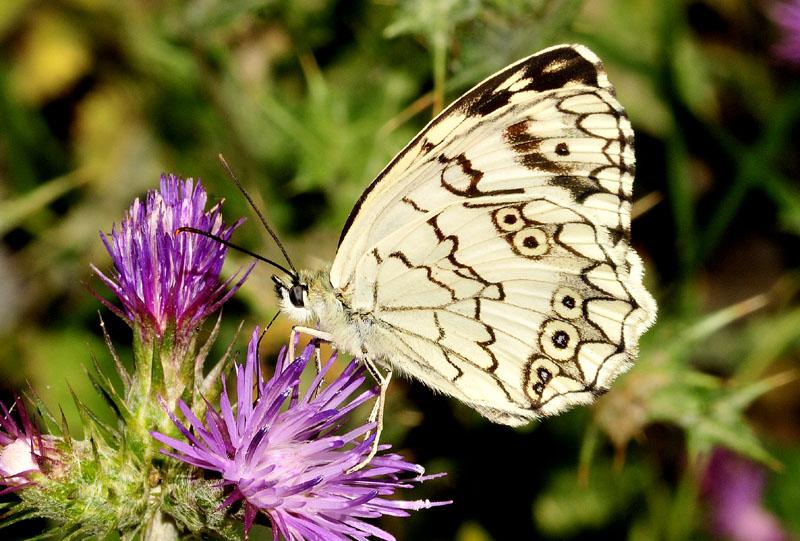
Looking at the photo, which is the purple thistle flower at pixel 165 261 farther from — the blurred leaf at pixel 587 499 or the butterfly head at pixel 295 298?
the blurred leaf at pixel 587 499

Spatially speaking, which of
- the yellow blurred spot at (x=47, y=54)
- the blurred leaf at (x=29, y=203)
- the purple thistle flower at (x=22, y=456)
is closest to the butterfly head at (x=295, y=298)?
the purple thistle flower at (x=22, y=456)

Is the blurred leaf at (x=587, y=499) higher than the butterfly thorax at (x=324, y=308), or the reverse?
the butterfly thorax at (x=324, y=308)

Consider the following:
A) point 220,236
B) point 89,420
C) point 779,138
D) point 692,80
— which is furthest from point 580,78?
point 692,80

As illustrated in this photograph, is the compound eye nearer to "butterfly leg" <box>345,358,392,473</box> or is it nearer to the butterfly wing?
the butterfly wing

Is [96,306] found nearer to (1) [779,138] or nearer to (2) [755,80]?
(1) [779,138]

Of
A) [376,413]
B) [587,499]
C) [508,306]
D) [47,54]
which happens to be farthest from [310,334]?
[47,54]

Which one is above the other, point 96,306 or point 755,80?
point 96,306

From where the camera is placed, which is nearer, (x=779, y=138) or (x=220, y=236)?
(x=220, y=236)
